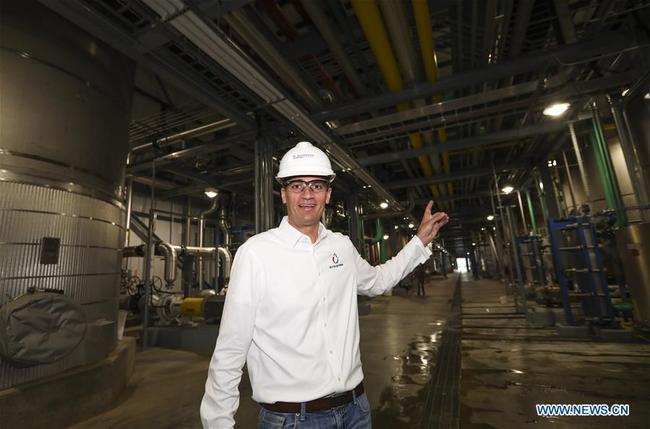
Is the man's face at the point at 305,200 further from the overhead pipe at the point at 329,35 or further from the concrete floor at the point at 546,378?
the concrete floor at the point at 546,378

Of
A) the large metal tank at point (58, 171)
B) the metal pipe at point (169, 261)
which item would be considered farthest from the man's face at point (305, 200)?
the metal pipe at point (169, 261)

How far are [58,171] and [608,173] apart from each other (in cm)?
746

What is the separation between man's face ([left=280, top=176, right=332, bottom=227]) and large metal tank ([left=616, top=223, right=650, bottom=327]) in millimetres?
5214

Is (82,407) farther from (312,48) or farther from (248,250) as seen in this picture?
(312,48)

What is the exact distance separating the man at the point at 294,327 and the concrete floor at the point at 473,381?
73.1 inches

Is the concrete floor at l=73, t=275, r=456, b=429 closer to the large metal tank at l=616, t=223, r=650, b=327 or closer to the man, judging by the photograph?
the man

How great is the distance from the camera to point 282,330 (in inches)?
47.0

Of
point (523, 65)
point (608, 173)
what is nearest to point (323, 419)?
point (523, 65)

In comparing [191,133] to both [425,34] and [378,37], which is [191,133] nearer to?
Result: [378,37]

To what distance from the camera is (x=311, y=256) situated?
1315 mm

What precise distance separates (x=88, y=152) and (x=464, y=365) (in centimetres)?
527

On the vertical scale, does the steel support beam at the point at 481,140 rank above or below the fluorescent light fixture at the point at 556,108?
above

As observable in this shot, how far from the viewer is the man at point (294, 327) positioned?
113 cm

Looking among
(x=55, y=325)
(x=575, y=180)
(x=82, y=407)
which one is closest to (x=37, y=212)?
(x=55, y=325)
